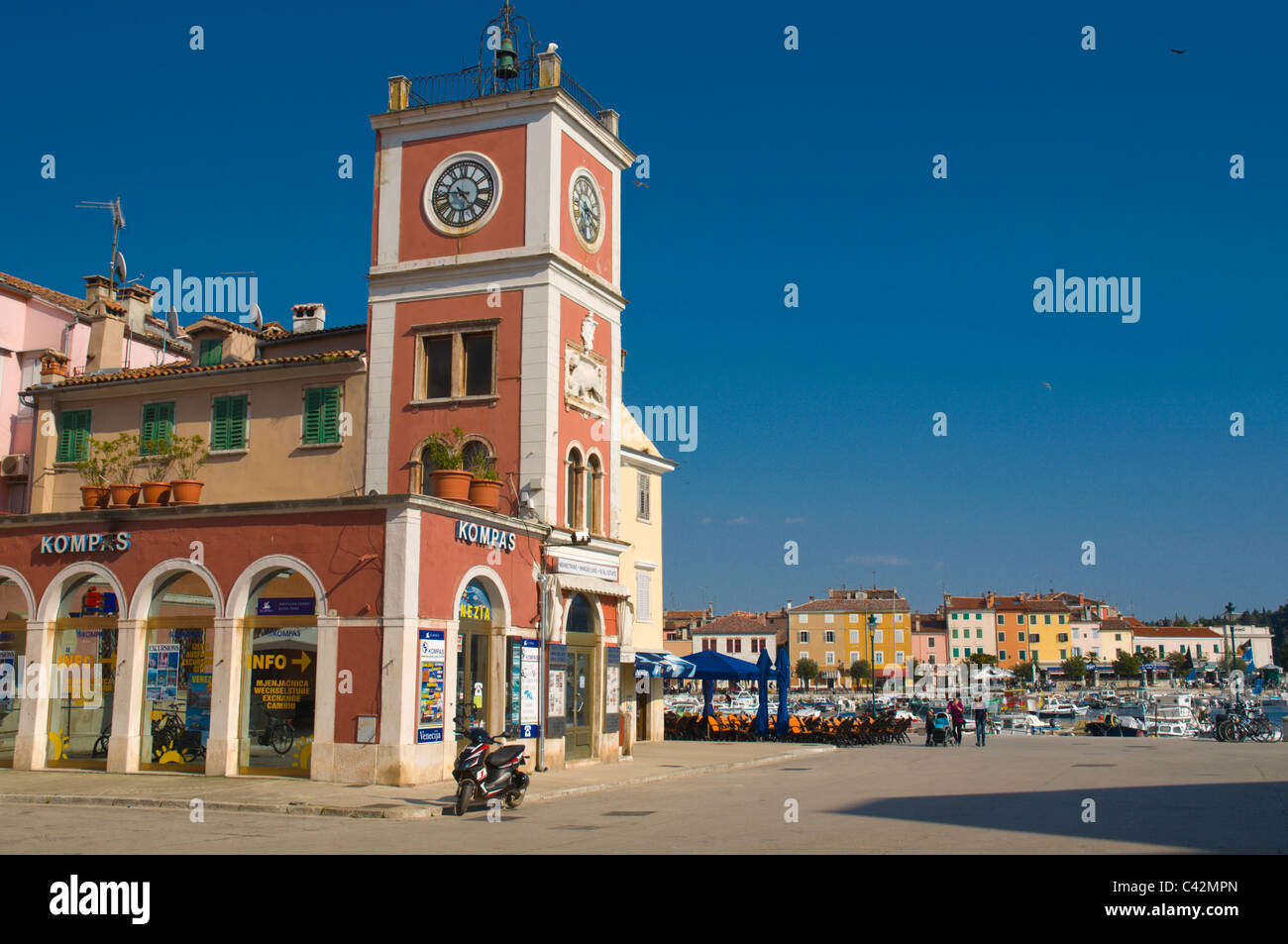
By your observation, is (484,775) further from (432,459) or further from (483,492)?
(432,459)

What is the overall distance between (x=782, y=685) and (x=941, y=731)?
5.60m

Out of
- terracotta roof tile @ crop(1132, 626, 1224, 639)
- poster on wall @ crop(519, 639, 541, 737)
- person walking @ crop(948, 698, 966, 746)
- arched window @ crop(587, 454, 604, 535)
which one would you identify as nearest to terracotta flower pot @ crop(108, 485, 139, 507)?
poster on wall @ crop(519, 639, 541, 737)

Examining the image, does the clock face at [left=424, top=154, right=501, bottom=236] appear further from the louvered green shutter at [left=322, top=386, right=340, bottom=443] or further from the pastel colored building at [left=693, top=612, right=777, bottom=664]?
the pastel colored building at [left=693, top=612, right=777, bottom=664]

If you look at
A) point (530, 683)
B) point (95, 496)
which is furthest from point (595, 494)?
point (95, 496)

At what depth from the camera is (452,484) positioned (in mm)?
23047

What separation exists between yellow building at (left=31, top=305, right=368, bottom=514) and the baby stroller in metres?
20.1

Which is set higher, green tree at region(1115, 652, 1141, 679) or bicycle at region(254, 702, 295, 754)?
bicycle at region(254, 702, 295, 754)

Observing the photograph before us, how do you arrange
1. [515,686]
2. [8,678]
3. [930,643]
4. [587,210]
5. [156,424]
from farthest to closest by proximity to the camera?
[930,643]
[156,424]
[587,210]
[8,678]
[515,686]

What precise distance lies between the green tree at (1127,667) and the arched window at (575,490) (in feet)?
459

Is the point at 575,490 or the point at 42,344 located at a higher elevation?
the point at 42,344

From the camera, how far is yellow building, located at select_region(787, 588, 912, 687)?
441 ft

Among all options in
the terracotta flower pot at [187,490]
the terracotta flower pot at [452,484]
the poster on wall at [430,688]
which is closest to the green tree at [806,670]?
the terracotta flower pot at [187,490]

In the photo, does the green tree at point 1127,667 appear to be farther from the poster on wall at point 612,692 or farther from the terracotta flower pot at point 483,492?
the terracotta flower pot at point 483,492
